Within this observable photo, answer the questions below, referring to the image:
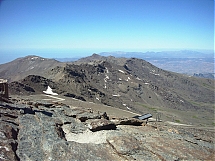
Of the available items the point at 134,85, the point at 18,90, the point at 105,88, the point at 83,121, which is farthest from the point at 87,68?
the point at 83,121

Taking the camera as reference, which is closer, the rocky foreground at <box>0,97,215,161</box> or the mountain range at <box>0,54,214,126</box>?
the rocky foreground at <box>0,97,215,161</box>

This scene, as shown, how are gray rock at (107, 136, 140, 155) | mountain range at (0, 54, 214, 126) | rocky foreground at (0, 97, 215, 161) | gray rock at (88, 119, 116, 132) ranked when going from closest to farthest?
rocky foreground at (0, 97, 215, 161) → gray rock at (107, 136, 140, 155) → gray rock at (88, 119, 116, 132) → mountain range at (0, 54, 214, 126)

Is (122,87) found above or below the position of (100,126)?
below

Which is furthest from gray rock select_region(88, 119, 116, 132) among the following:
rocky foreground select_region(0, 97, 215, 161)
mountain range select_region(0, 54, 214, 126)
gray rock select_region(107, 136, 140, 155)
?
mountain range select_region(0, 54, 214, 126)

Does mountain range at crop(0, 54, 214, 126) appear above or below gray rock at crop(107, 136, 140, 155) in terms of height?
below

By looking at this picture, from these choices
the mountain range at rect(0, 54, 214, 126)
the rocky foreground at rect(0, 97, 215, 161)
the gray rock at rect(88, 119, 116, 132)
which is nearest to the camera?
the rocky foreground at rect(0, 97, 215, 161)

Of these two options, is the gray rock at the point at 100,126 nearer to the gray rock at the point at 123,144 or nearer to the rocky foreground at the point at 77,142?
the rocky foreground at the point at 77,142

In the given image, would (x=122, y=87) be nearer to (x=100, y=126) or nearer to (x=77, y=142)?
(x=100, y=126)

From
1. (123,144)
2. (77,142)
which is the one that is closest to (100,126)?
(77,142)

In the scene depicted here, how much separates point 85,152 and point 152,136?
7.36 m

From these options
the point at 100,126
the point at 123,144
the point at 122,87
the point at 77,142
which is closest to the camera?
the point at 123,144

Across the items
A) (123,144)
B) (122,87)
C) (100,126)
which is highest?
(123,144)

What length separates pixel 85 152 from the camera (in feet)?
43.9

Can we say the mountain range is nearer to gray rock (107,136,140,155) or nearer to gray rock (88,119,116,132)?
gray rock (88,119,116,132)
